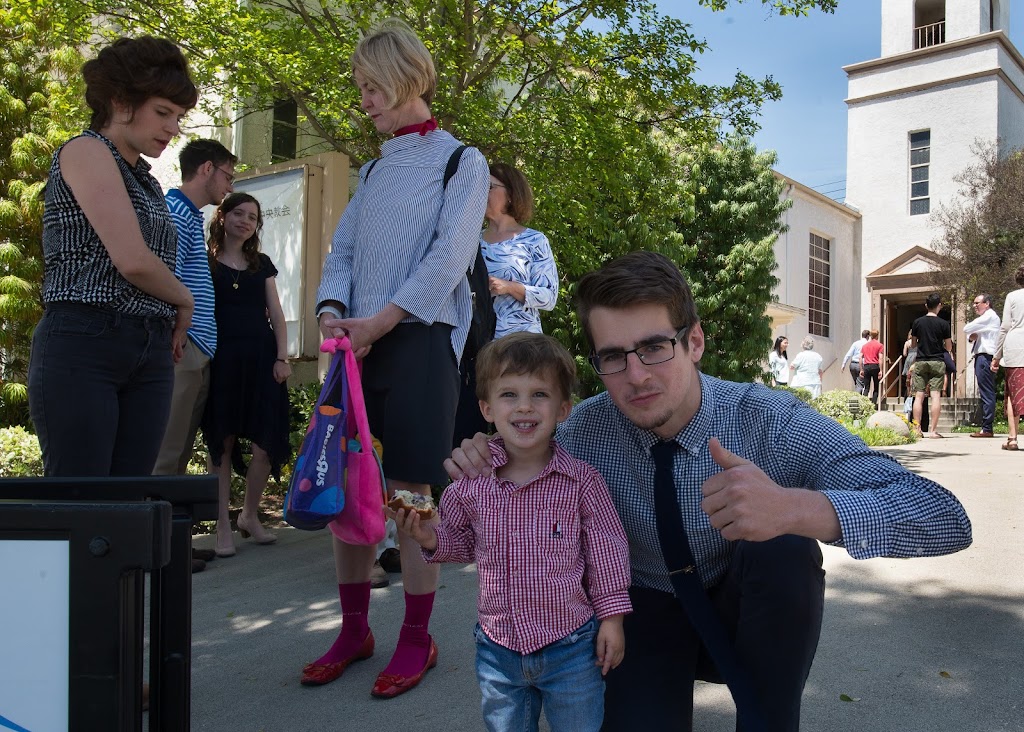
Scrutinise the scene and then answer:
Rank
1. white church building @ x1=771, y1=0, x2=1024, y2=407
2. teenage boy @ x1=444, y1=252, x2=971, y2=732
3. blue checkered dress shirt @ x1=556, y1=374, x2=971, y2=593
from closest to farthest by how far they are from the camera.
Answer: blue checkered dress shirt @ x1=556, y1=374, x2=971, y2=593 < teenage boy @ x1=444, y1=252, x2=971, y2=732 < white church building @ x1=771, y1=0, x2=1024, y2=407

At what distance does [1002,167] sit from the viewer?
22.3 meters

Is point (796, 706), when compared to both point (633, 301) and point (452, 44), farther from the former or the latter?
point (452, 44)

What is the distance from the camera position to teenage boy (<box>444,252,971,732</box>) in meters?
2.07

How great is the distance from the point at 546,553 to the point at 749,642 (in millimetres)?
545

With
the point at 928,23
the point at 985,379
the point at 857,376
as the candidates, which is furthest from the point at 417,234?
the point at 928,23

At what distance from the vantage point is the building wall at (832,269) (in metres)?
26.0

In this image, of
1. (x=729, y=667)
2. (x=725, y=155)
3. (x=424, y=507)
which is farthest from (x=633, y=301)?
(x=725, y=155)

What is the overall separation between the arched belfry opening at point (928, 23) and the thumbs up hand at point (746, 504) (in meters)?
30.5

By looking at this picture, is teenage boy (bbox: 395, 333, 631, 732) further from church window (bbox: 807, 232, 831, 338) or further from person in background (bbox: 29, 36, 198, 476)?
church window (bbox: 807, 232, 831, 338)

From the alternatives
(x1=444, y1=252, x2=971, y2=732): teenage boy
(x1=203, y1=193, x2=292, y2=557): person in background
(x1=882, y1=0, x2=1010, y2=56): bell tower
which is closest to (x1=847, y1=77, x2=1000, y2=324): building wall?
(x1=882, y1=0, x2=1010, y2=56): bell tower

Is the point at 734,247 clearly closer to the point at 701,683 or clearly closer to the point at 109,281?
the point at 701,683

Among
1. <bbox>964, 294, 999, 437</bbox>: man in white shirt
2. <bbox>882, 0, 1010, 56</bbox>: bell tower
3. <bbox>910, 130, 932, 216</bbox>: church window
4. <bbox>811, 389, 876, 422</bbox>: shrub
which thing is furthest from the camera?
<bbox>882, 0, 1010, 56</bbox>: bell tower

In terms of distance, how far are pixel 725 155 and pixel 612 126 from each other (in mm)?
12782

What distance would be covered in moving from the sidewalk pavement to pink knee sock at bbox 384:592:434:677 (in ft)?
0.32
